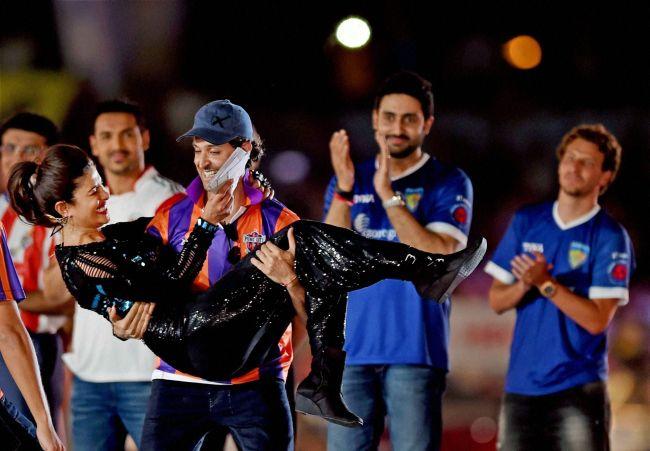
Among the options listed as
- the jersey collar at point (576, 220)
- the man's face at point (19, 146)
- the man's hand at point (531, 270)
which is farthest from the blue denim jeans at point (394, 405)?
the man's face at point (19, 146)

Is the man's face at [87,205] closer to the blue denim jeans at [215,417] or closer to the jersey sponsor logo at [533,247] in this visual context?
the blue denim jeans at [215,417]

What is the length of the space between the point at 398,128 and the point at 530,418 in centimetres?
126

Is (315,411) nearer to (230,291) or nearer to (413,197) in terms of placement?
(230,291)

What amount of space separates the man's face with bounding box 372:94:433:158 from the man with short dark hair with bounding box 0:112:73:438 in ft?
4.75

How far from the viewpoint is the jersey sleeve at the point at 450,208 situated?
4152mm

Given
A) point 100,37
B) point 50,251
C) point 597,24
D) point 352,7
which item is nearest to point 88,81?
point 100,37

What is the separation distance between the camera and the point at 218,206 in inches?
130

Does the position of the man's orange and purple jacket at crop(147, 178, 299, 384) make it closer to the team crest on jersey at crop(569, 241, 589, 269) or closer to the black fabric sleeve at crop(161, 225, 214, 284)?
the black fabric sleeve at crop(161, 225, 214, 284)

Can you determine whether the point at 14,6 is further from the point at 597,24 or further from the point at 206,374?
the point at 206,374

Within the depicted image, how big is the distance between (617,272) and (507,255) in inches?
17.7

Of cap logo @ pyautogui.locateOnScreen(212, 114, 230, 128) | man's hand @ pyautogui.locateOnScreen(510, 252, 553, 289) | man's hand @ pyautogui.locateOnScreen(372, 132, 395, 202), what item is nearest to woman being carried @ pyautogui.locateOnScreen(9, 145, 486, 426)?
cap logo @ pyautogui.locateOnScreen(212, 114, 230, 128)

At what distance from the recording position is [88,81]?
722 centimetres

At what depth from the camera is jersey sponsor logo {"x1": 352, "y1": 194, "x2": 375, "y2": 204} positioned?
422 centimetres

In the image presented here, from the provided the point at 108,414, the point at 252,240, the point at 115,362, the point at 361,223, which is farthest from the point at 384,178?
the point at 108,414
